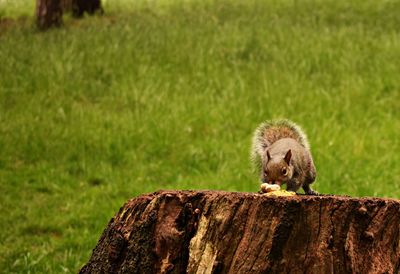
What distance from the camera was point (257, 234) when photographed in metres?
3.89

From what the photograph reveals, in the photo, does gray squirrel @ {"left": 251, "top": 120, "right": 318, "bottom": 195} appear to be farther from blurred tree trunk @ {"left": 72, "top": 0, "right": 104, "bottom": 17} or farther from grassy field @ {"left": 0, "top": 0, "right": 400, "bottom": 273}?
blurred tree trunk @ {"left": 72, "top": 0, "right": 104, "bottom": 17}

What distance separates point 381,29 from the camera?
15688mm

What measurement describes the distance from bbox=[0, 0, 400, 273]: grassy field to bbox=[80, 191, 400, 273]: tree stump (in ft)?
11.4

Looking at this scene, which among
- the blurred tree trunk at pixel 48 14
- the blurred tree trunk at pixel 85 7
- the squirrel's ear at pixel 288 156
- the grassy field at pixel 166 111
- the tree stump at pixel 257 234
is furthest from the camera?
the blurred tree trunk at pixel 85 7

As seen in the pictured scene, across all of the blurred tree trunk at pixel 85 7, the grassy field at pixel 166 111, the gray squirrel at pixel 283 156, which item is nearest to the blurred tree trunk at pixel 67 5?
the blurred tree trunk at pixel 85 7

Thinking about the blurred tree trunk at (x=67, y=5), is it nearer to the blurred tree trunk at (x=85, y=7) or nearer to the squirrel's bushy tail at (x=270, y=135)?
the blurred tree trunk at (x=85, y=7)

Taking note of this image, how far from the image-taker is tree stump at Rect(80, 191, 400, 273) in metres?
3.85

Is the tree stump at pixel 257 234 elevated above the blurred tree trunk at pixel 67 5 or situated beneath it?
situated beneath

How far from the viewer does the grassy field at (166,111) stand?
30.2 feet

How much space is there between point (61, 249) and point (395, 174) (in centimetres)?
395

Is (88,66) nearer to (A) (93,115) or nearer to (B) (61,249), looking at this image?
(A) (93,115)

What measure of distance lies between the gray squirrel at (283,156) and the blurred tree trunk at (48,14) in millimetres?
11363

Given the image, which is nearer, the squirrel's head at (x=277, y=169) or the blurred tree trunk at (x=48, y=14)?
the squirrel's head at (x=277, y=169)

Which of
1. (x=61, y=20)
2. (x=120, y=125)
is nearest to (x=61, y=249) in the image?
(x=120, y=125)
